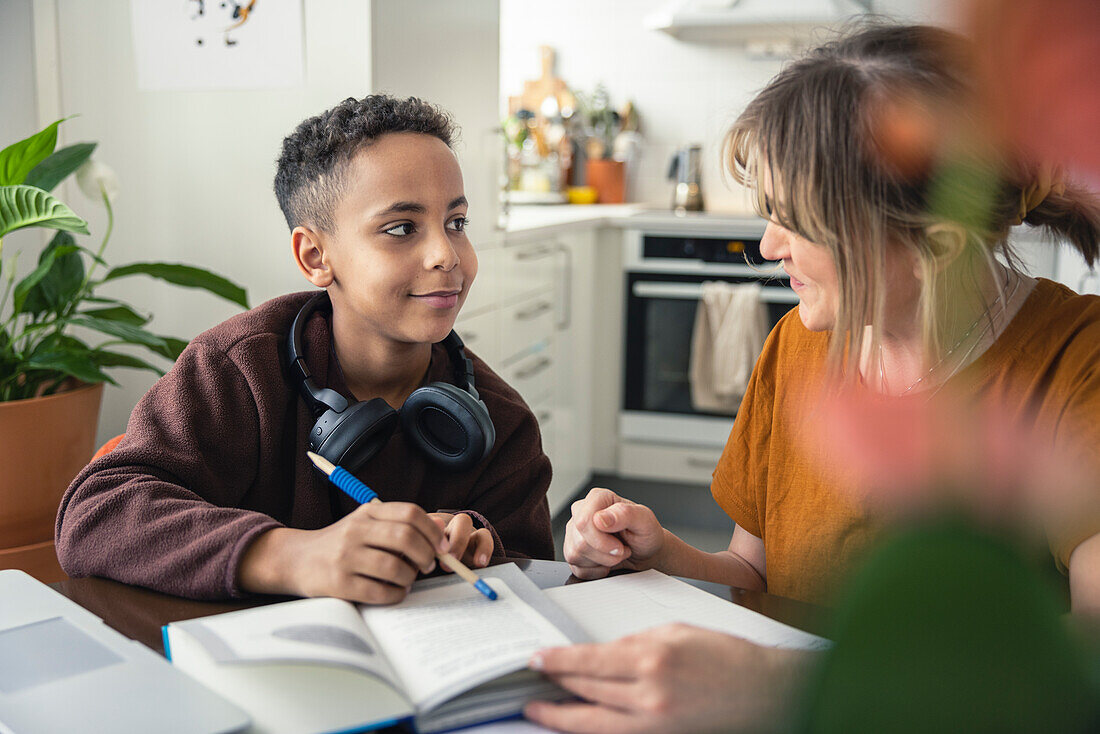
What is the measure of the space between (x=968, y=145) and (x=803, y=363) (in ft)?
2.67

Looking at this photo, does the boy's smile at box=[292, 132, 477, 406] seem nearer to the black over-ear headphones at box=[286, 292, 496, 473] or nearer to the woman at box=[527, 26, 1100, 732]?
the black over-ear headphones at box=[286, 292, 496, 473]

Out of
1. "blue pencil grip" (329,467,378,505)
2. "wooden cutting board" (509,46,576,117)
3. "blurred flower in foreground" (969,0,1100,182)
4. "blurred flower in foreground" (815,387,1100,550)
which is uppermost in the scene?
"wooden cutting board" (509,46,576,117)

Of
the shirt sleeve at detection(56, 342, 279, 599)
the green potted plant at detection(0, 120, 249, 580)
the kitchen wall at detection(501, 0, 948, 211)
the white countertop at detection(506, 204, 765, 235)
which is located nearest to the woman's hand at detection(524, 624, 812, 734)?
the shirt sleeve at detection(56, 342, 279, 599)

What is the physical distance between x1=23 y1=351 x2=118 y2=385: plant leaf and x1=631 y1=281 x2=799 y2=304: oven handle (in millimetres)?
1927

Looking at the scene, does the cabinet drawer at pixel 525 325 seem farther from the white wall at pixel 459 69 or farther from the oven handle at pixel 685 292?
the oven handle at pixel 685 292

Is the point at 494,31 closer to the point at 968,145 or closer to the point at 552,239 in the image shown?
the point at 552,239

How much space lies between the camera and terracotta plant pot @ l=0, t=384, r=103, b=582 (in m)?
1.51

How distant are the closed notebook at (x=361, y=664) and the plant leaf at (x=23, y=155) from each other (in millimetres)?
1204

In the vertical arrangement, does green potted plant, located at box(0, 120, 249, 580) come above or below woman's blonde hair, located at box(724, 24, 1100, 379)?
below

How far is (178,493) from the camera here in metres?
0.83

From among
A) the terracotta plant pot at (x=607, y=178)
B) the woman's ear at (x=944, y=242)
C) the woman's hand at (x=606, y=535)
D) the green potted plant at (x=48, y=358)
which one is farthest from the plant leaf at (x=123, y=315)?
the terracotta plant pot at (x=607, y=178)

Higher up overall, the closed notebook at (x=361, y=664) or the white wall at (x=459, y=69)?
the white wall at (x=459, y=69)

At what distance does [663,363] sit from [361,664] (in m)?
2.73

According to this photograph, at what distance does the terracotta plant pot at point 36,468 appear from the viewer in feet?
4.94
